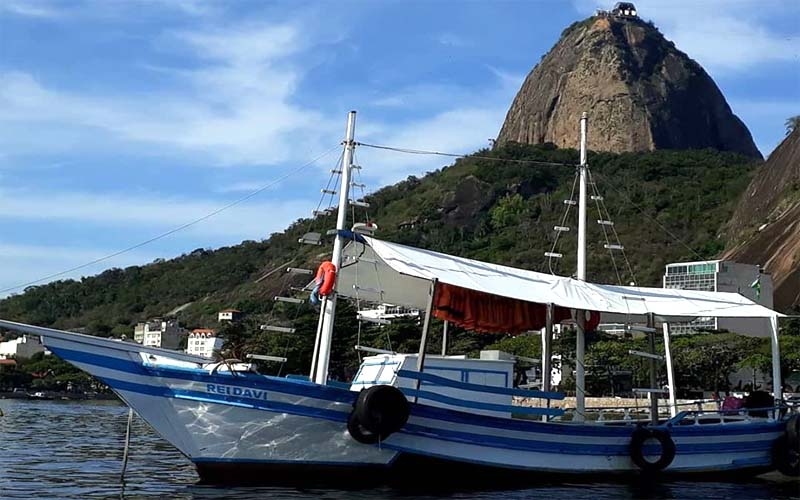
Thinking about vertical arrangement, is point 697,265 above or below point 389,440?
above

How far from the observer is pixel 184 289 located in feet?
606

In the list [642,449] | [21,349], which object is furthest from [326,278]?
[21,349]

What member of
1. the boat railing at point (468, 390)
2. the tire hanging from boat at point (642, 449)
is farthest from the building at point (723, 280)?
the boat railing at point (468, 390)

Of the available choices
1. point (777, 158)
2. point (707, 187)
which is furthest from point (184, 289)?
point (777, 158)

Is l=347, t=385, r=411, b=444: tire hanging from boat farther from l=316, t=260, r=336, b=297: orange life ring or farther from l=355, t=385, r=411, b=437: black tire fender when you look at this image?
l=316, t=260, r=336, b=297: orange life ring

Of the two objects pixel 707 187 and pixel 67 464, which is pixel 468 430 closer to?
pixel 67 464

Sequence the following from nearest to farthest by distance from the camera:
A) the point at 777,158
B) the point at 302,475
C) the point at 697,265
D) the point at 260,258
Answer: the point at 302,475
the point at 697,265
the point at 777,158
the point at 260,258

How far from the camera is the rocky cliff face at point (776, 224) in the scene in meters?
93.2

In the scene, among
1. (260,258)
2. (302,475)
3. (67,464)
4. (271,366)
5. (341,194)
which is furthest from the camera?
(260,258)

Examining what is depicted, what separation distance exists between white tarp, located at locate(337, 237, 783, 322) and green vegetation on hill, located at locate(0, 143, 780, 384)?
336ft

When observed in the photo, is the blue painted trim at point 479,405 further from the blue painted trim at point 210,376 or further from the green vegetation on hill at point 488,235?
the green vegetation on hill at point 488,235

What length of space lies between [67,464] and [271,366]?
39785 mm

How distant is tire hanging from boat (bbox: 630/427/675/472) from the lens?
72.8ft

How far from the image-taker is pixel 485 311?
23016 millimetres
